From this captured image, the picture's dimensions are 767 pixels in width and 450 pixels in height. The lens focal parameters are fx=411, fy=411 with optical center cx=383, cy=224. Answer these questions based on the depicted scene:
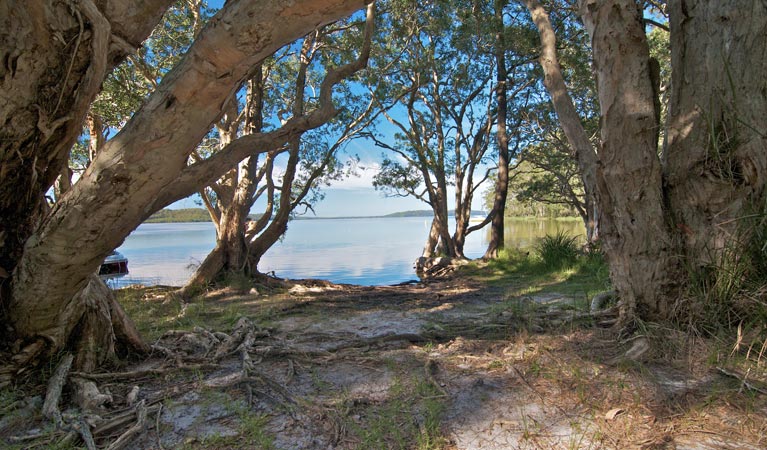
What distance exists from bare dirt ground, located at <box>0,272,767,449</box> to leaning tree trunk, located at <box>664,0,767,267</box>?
0.74 m

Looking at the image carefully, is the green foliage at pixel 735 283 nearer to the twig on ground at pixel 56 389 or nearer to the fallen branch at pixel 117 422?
the fallen branch at pixel 117 422

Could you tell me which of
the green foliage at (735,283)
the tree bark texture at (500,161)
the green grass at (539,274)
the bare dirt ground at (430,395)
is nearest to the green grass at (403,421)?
the bare dirt ground at (430,395)

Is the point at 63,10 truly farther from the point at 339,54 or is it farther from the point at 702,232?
the point at 339,54

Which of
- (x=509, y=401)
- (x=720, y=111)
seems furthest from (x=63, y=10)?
(x=720, y=111)

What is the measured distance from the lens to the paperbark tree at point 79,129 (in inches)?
75.5

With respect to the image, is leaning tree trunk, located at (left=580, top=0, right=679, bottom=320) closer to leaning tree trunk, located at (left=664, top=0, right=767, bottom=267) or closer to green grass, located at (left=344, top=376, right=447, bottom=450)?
leaning tree trunk, located at (left=664, top=0, right=767, bottom=267)

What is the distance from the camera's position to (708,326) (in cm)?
253

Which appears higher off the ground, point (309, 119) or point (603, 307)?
point (309, 119)

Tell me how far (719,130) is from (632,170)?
53cm

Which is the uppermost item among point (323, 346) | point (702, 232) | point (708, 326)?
point (702, 232)

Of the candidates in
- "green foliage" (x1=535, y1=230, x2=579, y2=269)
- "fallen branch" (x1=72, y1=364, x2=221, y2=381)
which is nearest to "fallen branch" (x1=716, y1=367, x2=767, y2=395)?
"fallen branch" (x1=72, y1=364, x2=221, y2=381)

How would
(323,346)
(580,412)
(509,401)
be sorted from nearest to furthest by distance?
(580,412) → (509,401) → (323,346)

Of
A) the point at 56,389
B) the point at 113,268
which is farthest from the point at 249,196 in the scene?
the point at 56,389

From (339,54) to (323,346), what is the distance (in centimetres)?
850
